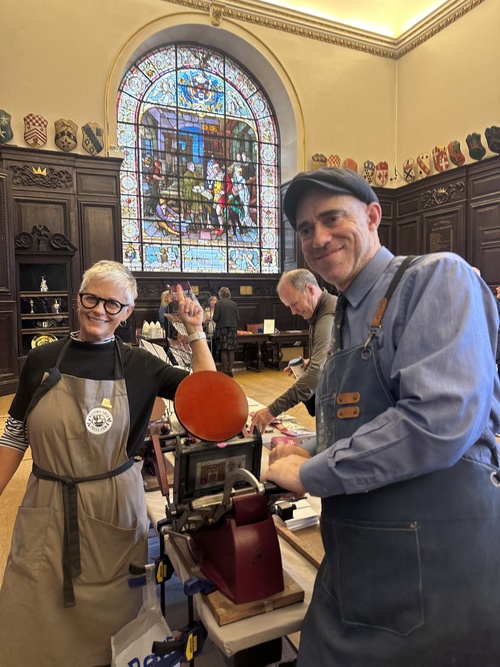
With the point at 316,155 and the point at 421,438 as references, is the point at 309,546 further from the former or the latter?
the point at 316,155

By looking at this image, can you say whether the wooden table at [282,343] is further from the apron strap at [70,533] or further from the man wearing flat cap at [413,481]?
the man wearing flat cap at [413,481]

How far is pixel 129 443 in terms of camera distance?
1.67 m

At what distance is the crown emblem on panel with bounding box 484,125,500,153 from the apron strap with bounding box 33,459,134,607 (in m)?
9.10

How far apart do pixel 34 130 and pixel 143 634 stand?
8.26 metres

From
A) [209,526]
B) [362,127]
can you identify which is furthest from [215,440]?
[362,127]

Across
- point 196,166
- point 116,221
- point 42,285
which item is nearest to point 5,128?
point 116,221

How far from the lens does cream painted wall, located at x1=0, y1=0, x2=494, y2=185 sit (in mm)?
7805

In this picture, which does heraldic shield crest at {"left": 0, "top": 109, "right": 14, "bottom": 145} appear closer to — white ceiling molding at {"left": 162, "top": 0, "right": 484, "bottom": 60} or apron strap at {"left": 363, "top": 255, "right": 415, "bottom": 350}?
white ceiling molding at {"left": 162, "top": 0, "right": 484, "bottom": 60}

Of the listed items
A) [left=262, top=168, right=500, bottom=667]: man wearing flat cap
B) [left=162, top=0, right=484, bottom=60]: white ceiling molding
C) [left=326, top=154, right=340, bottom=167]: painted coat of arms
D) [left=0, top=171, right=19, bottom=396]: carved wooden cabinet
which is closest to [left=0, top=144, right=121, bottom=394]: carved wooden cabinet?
[left=0, top=171, right=19, bottom=396]: carved wooden cabinet

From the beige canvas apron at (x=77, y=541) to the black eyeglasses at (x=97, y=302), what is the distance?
0.85ft

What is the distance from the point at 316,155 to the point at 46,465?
9609 mm

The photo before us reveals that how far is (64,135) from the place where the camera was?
7918 mm

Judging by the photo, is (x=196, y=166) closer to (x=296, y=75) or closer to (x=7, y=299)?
(x=296, y=75)


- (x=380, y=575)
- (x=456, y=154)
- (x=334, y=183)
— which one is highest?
(x=456, y=154)
